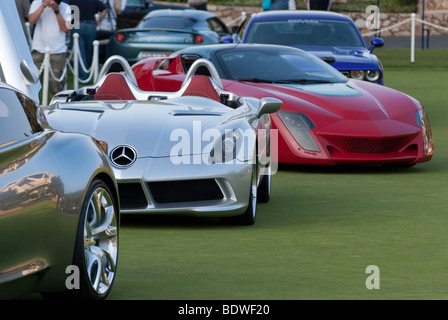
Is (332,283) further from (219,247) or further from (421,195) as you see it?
(421,195)

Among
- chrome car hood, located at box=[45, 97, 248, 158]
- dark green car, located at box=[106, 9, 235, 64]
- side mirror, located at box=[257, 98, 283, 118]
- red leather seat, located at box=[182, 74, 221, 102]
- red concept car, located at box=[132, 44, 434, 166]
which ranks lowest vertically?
dark green car, located at box=[106, 9, 235, 64]

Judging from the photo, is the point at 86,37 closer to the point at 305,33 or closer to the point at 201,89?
the point at 305,33

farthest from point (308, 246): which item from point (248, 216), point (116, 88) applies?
point (116, 88)

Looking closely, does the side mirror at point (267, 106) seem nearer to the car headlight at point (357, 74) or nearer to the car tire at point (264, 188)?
the car tire at point (264, 188)

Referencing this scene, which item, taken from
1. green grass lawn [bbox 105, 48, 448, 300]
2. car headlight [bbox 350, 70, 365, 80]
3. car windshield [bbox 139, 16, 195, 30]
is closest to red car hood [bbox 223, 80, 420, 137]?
green grass lawn [bbox 105, 48, 448, 300]

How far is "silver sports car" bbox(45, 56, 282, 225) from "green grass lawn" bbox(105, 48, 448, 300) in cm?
21

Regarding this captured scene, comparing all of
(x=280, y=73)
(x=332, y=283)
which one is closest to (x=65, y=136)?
(x=332, y=283)

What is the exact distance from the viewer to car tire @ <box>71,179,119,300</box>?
5789 millimetres

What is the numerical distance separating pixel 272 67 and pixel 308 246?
18.7ft

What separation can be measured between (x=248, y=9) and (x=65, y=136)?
3970 centimetres

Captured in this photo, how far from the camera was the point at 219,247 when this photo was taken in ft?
25.9

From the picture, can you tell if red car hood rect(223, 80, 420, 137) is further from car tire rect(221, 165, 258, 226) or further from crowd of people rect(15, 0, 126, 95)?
crowd of people rect(15, 0, 126, 95)

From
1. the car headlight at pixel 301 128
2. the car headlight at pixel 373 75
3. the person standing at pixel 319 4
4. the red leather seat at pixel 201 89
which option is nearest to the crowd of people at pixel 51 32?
the car headlight at pixel 373 75

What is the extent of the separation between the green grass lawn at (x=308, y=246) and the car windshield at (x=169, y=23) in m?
14.5
